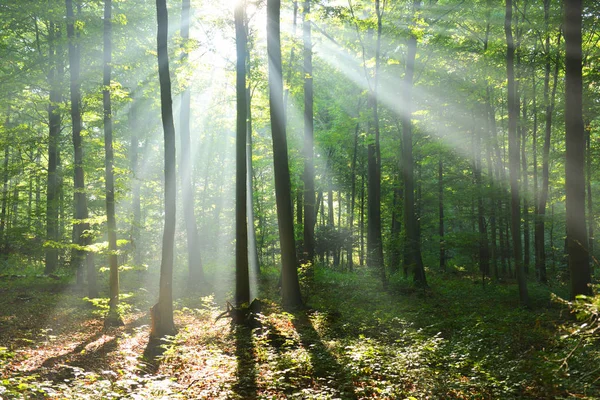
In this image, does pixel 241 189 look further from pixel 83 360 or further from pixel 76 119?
pixel 76 119

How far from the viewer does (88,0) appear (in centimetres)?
1349

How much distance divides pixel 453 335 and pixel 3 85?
16992 millimetres

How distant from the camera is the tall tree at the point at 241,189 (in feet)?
34.0

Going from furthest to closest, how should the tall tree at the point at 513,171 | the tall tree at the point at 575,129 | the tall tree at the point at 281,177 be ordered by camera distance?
the tall tree at the point at 513,171, the tall tree at the point at 281,177, the tall tree at the point at 575,129

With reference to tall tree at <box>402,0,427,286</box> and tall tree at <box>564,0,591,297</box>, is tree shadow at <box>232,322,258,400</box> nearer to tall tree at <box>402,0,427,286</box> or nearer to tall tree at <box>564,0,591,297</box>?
tall tree at <box>564,0,591,297</box>

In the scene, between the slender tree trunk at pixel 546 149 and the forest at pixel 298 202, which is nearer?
the forest at pixel 298 202

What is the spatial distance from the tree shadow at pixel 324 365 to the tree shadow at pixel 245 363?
1.01 metres

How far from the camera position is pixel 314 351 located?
296 inches

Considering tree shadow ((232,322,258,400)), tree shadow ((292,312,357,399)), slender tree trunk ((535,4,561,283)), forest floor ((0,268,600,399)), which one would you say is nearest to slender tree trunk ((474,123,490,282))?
slender tree trunk ((535,4,561,283))

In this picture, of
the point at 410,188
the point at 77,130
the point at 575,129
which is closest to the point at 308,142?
the point at 410,188

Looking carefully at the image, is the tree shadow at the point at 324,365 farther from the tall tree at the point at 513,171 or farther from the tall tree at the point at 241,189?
the tall tree at the point at 513,171

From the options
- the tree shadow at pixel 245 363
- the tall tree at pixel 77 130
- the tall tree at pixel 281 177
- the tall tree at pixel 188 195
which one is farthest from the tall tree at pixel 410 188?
the tall tree at pixel 77 130

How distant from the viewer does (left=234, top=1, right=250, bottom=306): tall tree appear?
34.0 feet

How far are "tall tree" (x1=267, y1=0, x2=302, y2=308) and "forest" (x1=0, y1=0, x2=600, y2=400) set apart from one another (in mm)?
63
